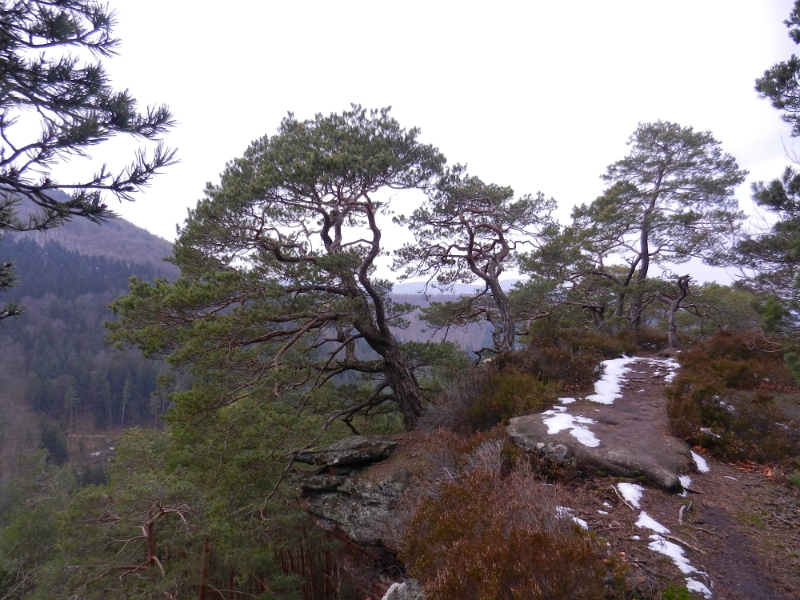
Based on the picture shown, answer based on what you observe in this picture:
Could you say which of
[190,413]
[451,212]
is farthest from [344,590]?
[451,212]

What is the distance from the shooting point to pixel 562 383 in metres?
7.76

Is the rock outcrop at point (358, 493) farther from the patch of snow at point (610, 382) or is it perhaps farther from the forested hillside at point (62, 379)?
the forested hillside at point (62, 379)

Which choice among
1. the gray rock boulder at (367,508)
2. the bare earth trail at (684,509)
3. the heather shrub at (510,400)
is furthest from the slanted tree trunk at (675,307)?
the gray rock boulder at (367,508)

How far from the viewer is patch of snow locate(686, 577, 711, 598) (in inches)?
103

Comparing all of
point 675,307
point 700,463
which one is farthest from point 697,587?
point 675,307

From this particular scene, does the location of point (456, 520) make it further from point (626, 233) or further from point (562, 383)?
point (626, 233)

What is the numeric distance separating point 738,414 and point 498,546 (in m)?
4.92

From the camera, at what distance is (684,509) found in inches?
148

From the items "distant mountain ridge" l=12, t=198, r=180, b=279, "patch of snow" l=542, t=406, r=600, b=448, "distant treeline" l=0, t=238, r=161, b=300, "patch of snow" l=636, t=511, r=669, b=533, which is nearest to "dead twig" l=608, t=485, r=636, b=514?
"patch of snow" l=636, t=511, r=669, b=533

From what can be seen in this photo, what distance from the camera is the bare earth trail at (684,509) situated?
2.83 meters

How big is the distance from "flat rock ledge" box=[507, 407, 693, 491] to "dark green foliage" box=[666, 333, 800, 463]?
453 millimetres

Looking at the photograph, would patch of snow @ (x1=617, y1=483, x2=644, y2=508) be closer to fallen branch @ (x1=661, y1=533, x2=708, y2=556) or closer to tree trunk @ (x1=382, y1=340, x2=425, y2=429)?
fallen branch @ (x1=661, y1=533, x2=708, y2=556)

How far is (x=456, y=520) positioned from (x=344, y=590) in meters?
10.1

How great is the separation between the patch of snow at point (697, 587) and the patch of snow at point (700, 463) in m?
2.52
